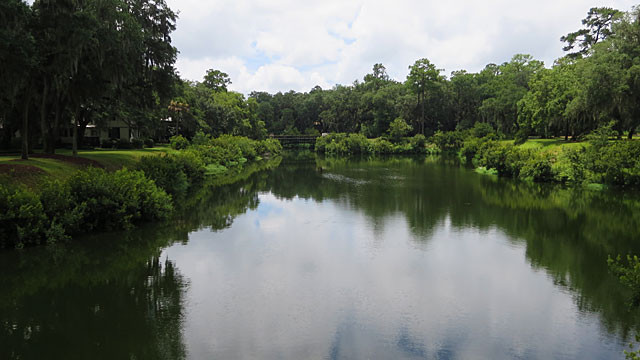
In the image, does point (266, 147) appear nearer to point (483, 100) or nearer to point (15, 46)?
point (483, 100)

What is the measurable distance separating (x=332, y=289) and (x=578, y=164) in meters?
29.2

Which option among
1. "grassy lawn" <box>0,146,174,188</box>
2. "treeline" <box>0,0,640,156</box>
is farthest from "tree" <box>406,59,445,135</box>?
"grassy lawn" <box>0,146,174,188</box>

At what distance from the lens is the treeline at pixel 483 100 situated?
35812 millimetres

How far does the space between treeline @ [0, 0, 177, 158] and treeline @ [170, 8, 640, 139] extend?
33.1 ft

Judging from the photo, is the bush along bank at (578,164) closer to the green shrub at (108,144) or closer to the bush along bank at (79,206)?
the bush along bank at (79,206)

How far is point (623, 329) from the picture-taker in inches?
416

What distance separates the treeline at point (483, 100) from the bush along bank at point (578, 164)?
3649 mm

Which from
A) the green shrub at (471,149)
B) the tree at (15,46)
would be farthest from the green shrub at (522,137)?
the tree at (15,46)

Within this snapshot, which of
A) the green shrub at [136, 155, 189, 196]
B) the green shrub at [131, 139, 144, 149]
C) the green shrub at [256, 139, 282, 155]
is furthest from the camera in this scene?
the green shrub at [256, 139, 282, 155]

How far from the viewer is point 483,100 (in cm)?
8231

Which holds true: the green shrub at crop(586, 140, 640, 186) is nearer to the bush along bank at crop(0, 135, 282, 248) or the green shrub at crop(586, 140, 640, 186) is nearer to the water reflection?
the bush along bank at crop(0, 135, 282, 248)

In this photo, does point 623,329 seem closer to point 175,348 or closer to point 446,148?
point 175,348

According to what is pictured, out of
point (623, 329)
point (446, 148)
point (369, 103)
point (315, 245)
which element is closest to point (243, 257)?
point (315, 245)

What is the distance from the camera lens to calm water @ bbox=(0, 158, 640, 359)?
32.4 feet
